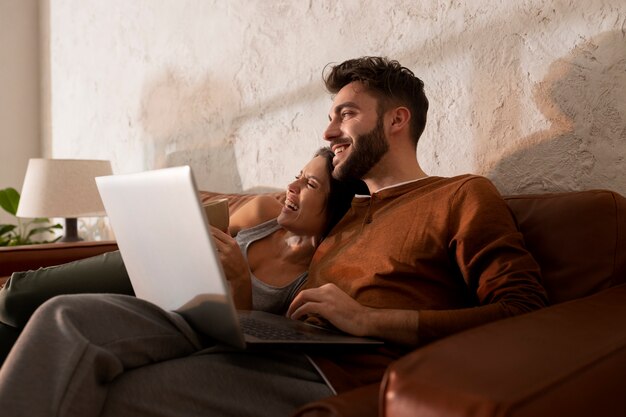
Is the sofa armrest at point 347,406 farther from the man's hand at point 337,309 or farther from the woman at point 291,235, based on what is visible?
the woman at point 291,235

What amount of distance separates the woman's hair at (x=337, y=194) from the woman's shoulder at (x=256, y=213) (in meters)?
0.19

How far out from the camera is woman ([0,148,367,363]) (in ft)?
4.41

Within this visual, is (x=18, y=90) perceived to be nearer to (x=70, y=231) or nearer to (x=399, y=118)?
(x=70, y=231)

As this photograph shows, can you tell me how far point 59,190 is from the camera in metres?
2.71

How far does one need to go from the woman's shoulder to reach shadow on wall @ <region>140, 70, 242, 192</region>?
1.87 ft

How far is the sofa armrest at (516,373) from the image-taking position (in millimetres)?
560

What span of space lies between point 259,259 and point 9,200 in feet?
7.26

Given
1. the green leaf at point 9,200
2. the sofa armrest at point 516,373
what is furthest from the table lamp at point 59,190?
the sofa armrest at point 516,373

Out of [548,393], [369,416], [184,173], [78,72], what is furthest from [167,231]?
[78,72]

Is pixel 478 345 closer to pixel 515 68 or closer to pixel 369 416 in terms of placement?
pixel 369 416

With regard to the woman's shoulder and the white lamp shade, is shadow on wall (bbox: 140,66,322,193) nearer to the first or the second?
the white lamp shade

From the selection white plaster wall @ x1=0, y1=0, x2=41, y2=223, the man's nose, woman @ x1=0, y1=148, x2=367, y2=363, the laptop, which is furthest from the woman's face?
white plaster wall @ x1=0, y1=0, x2=41, y2=223

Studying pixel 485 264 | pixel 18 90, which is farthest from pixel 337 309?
pixel 18 90

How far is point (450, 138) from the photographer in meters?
1.62
